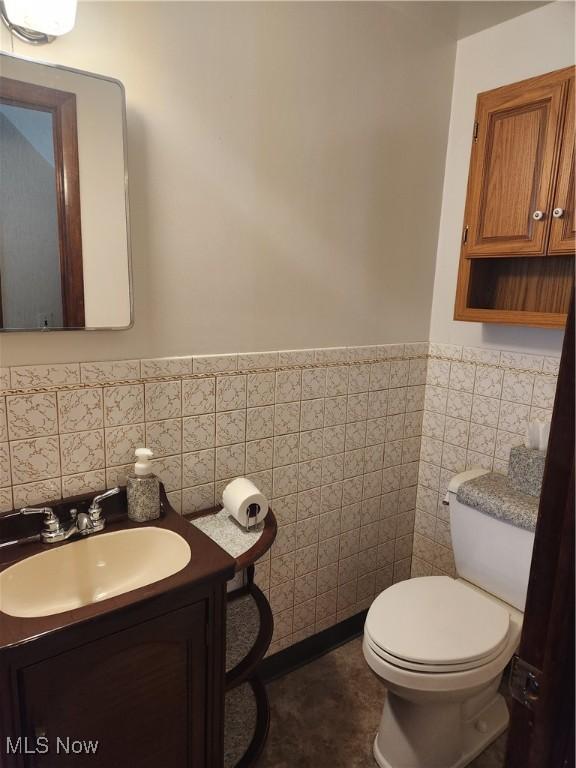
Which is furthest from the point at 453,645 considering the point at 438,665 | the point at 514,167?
the point at 514,167

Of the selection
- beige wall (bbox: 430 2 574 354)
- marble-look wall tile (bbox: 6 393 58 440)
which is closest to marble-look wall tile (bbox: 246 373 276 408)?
marble-look wall tile (bbox: 6 393 58 440)

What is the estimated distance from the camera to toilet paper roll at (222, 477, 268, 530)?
1333 mm

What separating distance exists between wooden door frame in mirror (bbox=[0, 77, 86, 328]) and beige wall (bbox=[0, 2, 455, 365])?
80 millimetres

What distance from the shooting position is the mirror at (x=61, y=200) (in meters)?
1.04

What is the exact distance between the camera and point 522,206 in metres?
1.53

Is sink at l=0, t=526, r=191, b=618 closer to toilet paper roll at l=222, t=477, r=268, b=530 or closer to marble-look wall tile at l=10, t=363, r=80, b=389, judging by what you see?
toilet paper roll at l=222, t=477, r=268, b=530

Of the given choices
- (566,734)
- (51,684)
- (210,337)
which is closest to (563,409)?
(566,734)

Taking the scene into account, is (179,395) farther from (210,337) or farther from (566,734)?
(566,734)

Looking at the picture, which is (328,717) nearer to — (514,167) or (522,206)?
(522,206)

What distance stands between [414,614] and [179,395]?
95cm

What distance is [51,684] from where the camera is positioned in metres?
0.88

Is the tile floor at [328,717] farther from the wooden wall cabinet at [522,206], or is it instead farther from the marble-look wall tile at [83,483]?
the wooden wall cabinet at [522,206]

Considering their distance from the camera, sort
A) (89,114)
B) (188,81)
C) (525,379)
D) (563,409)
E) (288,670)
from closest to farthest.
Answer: (563,409) → (89,114) → (188,81) → (525,379) → (288,670)

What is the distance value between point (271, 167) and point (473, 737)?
1.93 m
